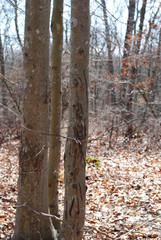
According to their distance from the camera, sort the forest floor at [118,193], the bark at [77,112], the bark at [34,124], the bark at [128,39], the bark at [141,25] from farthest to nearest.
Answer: the bark at [128,39]
the bark at [141,25]
the forest floor at [118,193]
the bark at [34,124]
the bark at [77,112]

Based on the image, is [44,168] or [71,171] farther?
[44,168]

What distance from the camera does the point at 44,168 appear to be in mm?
3146

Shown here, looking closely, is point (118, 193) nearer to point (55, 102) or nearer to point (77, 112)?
point (55, 102)

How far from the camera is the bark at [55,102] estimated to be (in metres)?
3.71

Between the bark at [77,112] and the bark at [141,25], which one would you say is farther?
the bark at [141,25]

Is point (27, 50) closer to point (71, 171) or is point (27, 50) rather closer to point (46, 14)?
point (46, 14)

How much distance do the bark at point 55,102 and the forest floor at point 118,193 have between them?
0.56m

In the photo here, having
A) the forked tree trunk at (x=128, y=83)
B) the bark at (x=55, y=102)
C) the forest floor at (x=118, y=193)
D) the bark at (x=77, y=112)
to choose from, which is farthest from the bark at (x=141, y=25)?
the bark at (x=77, y=112)

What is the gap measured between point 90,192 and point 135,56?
6.05 meters

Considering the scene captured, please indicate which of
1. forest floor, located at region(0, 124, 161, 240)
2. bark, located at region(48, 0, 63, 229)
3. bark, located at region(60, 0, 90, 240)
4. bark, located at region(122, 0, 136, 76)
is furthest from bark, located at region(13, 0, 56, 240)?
bark, located at region(122, 0, 136, 76)

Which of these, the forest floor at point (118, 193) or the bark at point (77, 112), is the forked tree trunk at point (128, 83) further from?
the bark at point (77, 112)

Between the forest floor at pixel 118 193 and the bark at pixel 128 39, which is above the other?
the bark at pixel 128 39

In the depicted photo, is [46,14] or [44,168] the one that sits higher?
[46,14]

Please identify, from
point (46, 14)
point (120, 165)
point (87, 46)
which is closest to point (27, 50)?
point (46, 14)
